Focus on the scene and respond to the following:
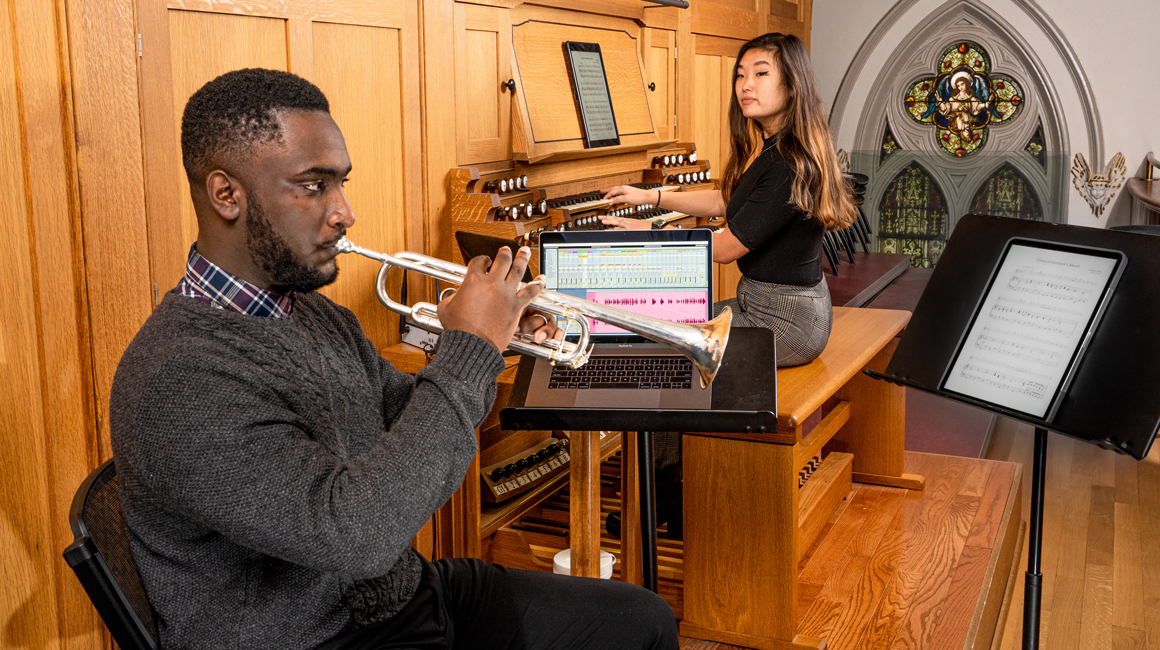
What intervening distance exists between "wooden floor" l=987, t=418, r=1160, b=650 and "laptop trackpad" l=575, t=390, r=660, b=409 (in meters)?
1.65

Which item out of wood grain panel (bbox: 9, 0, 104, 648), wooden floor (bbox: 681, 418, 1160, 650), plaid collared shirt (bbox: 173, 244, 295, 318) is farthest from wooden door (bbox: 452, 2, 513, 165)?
plaid collared shirt (bbox: 173, 244, 295, 318)

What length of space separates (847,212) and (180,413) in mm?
2061

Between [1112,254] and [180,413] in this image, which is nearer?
[180,413]

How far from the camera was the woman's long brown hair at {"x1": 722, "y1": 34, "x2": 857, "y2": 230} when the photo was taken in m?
2.64

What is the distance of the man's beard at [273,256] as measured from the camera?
1269 millimetres

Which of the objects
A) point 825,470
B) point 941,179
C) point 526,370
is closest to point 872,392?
point 825,470

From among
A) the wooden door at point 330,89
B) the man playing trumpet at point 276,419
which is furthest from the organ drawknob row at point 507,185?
the man playing trumpet at point 276,419

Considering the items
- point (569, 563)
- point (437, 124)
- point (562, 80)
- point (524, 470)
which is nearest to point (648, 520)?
point (569, 563)

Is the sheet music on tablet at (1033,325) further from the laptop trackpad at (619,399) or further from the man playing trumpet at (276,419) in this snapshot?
the man playing trumpet at (276,419)

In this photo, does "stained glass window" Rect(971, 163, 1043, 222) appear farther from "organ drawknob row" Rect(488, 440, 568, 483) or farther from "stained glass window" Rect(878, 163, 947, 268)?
"organ drawknob row" Rect(488, 440, 568, 483)

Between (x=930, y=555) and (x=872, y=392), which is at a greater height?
(x=872, y=392)

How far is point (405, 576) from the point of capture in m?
1.45

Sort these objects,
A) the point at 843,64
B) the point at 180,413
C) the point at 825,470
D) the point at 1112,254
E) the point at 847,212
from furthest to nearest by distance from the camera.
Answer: the point at 843,64 < the point at 825,470 < the point at 847,212 < the point at 1112,254 < the point at 180,413

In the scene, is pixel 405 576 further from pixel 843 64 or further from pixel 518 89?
pixel 843 64
